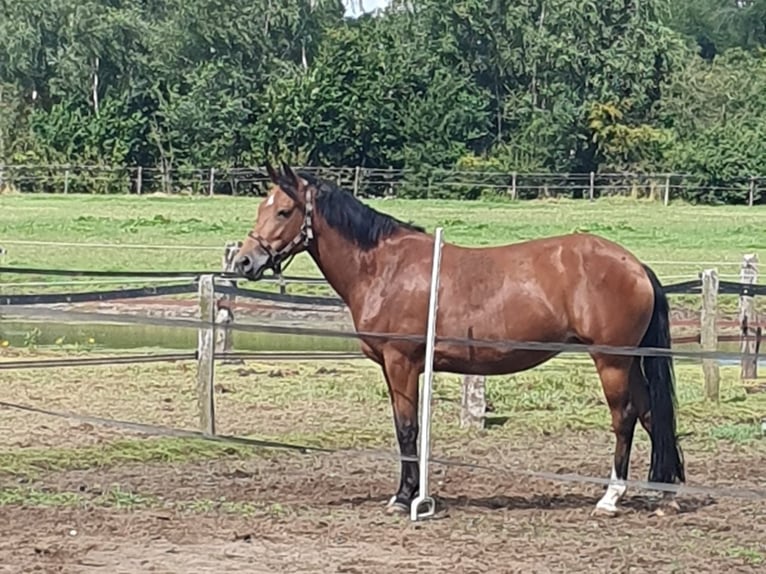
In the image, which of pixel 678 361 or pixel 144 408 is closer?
pixel 144 408

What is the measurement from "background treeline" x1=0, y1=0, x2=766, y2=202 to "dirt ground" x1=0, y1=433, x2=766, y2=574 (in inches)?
1369

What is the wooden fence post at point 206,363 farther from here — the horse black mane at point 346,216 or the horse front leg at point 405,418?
the horse front leg at point 405,418

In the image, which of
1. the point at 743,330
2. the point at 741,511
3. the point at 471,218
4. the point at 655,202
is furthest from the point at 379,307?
the point at 655,202

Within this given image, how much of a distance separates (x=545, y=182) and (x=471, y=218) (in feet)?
39.8

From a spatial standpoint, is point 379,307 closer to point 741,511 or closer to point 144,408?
point 741,511

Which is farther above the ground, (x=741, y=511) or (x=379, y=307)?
(x=379, y=307)

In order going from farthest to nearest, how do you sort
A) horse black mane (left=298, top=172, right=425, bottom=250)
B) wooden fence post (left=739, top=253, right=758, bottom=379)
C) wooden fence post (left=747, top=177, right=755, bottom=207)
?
wooden fence post (left=747, top=177, right=755, bottom=207)
wooden fence post (left=739, top=253, right=758, bottom=379)
horse black mane (left=298, top=172, right=425, bottom=250)

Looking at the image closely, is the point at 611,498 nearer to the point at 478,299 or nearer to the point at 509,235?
the point at 478,299

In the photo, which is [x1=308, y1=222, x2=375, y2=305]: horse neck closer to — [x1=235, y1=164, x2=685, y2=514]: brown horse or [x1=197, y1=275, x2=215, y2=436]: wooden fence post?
[x1=235, y1=164, x2=685, y2=514]: brown horse

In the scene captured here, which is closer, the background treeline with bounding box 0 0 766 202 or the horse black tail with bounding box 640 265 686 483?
Result: the horse black tail with bounding box 640 265 686 483

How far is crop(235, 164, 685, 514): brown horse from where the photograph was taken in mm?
7770

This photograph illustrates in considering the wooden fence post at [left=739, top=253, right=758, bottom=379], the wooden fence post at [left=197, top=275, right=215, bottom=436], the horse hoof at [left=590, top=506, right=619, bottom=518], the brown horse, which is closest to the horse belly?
the brown horse

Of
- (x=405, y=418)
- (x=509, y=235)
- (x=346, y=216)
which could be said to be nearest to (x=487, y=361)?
(x=405, y=418)

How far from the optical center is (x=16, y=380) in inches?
510
